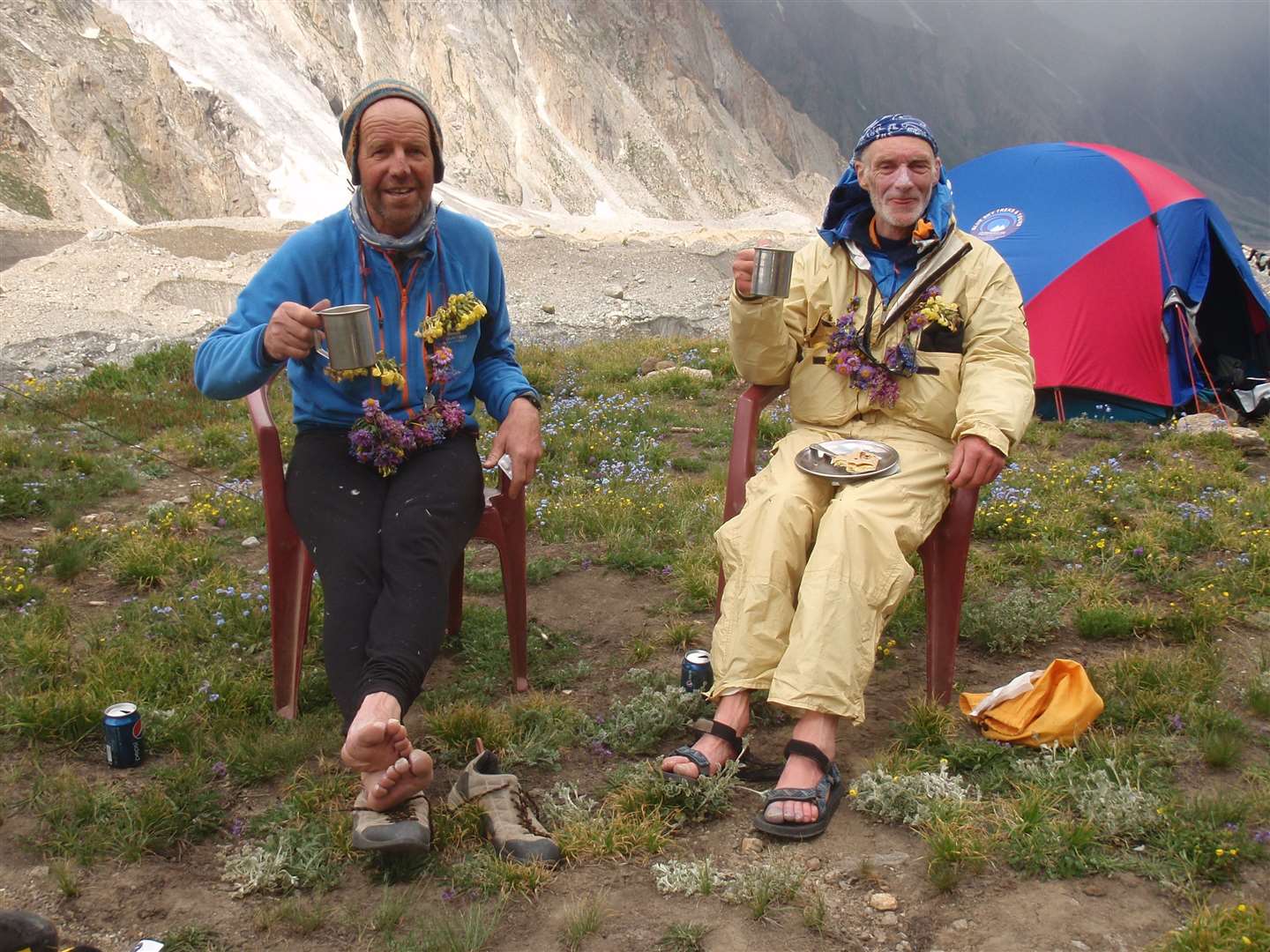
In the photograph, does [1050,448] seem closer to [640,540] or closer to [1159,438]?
[1159,438]

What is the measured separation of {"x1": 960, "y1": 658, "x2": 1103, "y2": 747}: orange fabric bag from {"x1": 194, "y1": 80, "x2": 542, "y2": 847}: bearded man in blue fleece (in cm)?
184

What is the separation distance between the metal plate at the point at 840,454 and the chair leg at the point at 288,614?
1.84 m

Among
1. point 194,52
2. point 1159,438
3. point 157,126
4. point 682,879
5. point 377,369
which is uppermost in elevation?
point 194,52

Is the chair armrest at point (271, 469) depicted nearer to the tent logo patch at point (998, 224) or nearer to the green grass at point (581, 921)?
the green grass at point (581, 921)

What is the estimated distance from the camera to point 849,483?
3660mm

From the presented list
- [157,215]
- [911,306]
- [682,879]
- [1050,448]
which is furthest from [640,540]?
[157,215]

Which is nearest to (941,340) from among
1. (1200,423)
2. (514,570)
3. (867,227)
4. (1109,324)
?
(867,227)

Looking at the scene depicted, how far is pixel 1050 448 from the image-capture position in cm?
775

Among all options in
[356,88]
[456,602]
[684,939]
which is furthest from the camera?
[356,88]

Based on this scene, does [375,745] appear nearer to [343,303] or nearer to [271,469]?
[271,469]

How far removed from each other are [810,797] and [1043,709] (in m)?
0.97

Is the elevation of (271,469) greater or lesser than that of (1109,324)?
lesser

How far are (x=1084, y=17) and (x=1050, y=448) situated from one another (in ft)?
545

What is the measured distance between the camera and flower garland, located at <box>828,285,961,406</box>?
386 cm
